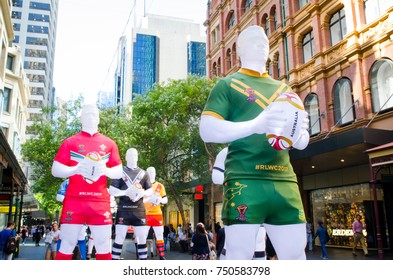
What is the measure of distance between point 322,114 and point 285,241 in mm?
11629

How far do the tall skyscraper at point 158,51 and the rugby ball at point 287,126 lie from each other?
442 cm

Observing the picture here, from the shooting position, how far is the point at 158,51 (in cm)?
982

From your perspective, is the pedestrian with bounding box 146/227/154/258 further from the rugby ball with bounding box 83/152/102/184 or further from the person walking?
the rugby ball with bounding box 83/152/102/184

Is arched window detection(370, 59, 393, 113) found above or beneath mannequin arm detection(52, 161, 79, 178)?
above

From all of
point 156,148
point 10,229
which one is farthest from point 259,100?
point 10,229

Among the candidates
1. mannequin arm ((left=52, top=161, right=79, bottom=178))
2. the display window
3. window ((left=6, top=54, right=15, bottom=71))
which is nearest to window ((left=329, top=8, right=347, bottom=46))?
the display window

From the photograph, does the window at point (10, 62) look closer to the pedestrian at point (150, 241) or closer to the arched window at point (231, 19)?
the arched window at point (231, 19)

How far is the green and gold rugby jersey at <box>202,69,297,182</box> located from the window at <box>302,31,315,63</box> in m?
13.0

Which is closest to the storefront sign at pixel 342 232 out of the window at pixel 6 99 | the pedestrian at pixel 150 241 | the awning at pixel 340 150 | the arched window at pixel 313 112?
the awning at pixel 340 150

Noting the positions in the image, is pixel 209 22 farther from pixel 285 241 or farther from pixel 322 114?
pixel 285 241

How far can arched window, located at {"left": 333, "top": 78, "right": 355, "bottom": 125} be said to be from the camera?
12.9 meters

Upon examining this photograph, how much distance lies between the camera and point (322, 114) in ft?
44.6

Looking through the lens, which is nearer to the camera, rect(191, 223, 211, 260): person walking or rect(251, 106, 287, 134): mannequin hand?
rect(251, 106, 287, 134): mannequin hand

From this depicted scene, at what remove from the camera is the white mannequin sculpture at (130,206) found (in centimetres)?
554
